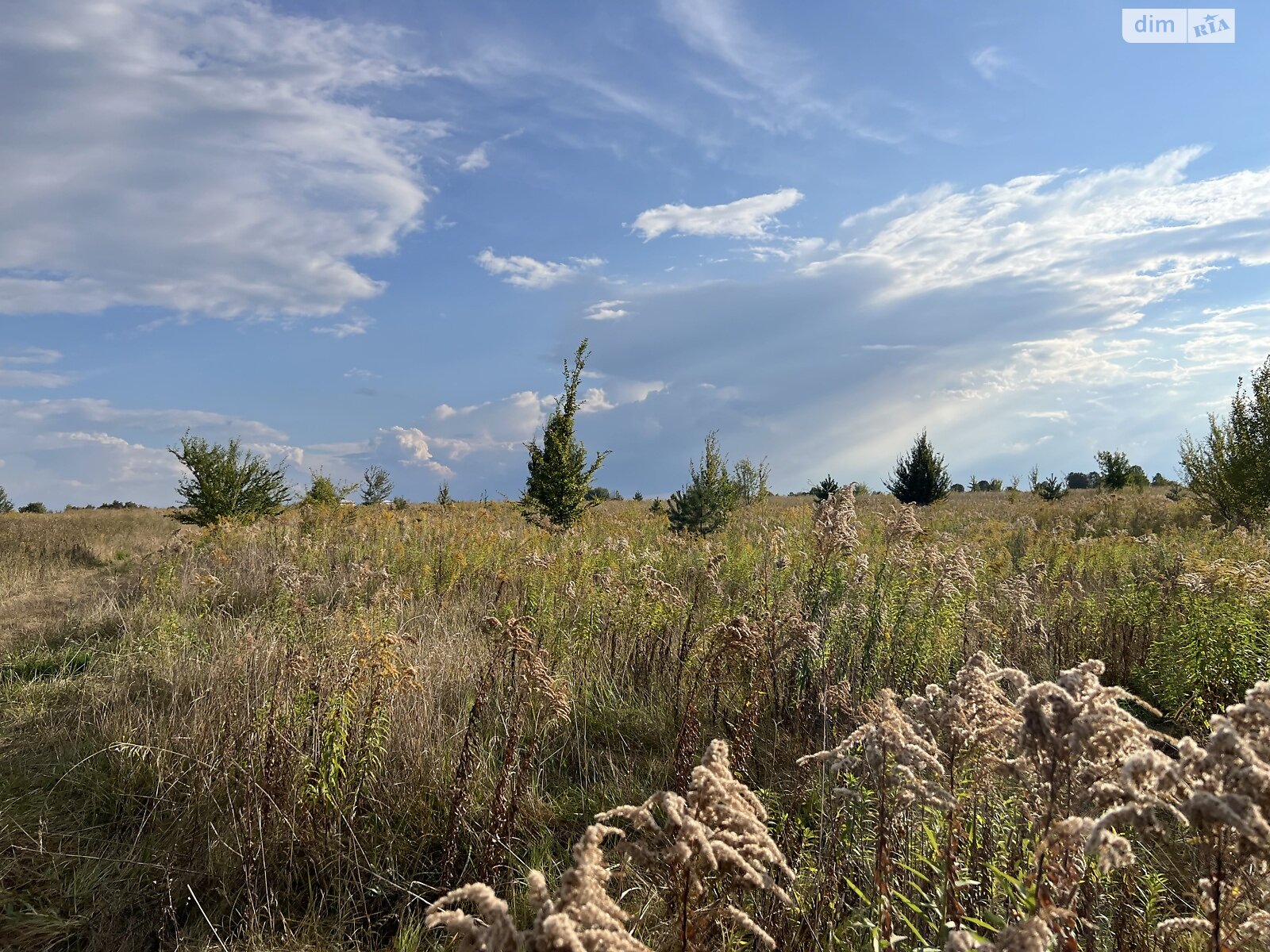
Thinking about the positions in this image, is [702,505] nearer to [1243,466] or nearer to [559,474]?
[559,474]

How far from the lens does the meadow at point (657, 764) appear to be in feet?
5.64

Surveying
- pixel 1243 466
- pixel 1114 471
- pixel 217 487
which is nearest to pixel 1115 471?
pixel 1114 471

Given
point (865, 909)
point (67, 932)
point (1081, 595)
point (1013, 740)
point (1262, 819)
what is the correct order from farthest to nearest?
point (1081, 595)
point (67, 932)
point (865, 909)
point (1013, 740)
point (1262, 819)

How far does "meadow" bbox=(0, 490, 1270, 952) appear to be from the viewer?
1.72 meters

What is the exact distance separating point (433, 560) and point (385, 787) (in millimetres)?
5777

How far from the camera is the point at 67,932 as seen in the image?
3475 millimetres

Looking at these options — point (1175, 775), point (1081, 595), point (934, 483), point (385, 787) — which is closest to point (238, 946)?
point (385, 787)

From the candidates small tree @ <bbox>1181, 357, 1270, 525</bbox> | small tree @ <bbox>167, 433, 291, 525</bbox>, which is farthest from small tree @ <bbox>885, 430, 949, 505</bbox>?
small tree @ <bbox>167, 433, 291, 525</bbox>

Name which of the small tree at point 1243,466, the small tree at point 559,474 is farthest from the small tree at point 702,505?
the small tree at point 1243,466

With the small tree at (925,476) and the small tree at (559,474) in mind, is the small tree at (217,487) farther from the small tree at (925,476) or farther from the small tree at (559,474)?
the small tree at (925,476)

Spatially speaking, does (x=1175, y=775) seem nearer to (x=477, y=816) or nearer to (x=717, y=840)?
(x=717, y=840)

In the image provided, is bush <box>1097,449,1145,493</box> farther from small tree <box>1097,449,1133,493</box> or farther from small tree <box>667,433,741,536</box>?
small tree <box>667,433,741,536</box>

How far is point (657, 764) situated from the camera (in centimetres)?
436

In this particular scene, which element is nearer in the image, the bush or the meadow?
the meadow
